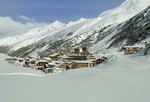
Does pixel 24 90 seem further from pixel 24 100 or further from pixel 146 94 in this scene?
pixel 146 94

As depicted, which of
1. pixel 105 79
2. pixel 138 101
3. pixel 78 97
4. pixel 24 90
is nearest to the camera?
pixel 138 101

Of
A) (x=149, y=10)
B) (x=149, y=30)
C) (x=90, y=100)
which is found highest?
(x=149, y=10)

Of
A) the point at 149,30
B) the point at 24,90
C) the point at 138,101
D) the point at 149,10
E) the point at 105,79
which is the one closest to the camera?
the point at 138,101

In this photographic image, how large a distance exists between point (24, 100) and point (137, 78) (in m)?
5.62

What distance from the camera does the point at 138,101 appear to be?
701cm

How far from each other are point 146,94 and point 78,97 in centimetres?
254

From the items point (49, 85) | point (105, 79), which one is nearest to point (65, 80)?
point (49, 85)

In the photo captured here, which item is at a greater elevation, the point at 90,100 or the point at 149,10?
the point at 149,10

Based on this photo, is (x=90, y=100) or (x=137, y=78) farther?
(x=137, y=78)

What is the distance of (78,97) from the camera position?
7.51 metres

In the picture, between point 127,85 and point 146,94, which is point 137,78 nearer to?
point 127,85

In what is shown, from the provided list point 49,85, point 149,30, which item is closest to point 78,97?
point 49,85

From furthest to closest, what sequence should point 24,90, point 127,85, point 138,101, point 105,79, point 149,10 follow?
point 149,10, point 105,79, point 127,85, point 24,90, point 138,101

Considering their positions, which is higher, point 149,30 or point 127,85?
point 149,30
